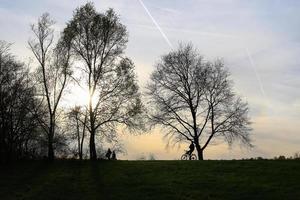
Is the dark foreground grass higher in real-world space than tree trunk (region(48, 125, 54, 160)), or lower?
lower

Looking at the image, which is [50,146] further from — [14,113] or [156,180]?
[156,180]

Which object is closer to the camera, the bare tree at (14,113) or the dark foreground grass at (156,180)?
the dark foreground grass at (156,180)

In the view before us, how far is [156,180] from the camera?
3572cm

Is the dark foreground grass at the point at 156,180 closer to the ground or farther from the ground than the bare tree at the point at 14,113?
closer to the ground

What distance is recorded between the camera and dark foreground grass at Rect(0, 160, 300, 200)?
30.5m

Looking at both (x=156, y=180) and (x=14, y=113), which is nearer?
(x=156, y=180)

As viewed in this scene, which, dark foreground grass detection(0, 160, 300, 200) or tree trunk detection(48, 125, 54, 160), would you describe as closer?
dark foreground grass detection(0, 160, 300, 200)

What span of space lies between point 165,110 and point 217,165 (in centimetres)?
2477

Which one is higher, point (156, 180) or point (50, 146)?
point (50, 146)

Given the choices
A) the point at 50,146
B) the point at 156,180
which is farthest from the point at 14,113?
the point at 156,180

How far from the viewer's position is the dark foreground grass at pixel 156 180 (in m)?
30.5

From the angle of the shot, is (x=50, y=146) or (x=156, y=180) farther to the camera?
(x=50, y=146)

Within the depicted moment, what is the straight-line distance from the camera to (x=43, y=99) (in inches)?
2167

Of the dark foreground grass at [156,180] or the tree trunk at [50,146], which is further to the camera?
the tree trunk at [50,146]
